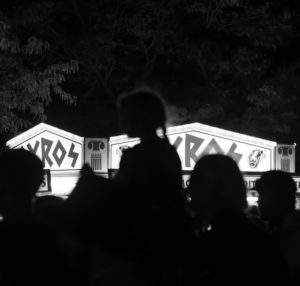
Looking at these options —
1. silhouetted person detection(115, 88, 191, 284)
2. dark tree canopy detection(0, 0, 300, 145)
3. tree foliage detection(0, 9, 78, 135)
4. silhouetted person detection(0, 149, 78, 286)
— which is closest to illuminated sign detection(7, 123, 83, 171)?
tree foliage detection(0, 9, 78, 135)

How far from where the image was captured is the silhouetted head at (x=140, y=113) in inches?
147

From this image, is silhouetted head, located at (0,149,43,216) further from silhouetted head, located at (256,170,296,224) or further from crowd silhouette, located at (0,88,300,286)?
silhouetted head, located at (256,170,296,224)

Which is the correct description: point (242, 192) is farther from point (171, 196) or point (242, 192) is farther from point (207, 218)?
point (171, 196)

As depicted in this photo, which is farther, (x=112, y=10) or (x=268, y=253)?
(x=112, y=10)

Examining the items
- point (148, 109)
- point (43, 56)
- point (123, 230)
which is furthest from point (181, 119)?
point (123, 230)

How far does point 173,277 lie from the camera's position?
9.12 feet

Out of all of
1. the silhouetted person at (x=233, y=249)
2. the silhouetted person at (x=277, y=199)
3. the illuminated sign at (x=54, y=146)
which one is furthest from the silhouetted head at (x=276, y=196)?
the illuminated sign at (x=54, y=146)

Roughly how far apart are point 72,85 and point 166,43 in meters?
3.20

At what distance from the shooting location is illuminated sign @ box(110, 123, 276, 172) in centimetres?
900

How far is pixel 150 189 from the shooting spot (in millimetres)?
3436

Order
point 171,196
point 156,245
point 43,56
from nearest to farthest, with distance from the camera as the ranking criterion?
point 156,245
point 171,196
point 43,56

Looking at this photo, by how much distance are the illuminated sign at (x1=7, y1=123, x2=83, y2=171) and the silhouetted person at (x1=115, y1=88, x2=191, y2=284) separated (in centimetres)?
555

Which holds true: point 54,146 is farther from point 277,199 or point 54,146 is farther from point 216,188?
point 216,188

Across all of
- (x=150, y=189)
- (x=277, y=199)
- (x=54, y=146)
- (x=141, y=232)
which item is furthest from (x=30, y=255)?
(x=54, y=146)
